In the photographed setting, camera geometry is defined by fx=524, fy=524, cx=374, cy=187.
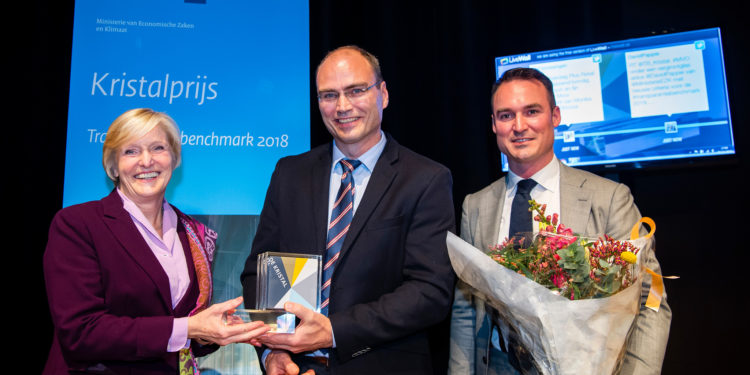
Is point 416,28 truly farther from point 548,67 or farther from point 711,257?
point 711,257

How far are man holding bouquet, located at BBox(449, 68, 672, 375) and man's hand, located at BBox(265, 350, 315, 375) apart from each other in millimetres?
633

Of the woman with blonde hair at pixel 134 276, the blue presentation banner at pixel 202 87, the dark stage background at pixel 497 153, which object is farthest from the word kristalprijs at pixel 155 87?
the woman with blonde hair at pixel 134 276

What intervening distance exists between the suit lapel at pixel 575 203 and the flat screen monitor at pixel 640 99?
4.29ft

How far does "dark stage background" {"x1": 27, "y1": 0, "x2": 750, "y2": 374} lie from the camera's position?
3.31 m

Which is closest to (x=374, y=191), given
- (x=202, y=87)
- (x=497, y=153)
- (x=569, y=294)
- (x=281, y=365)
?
(x=281, y=365)

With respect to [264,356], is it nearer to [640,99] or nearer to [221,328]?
[221,328]

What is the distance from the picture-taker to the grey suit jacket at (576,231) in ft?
5.32

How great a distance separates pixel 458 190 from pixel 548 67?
1.07 m

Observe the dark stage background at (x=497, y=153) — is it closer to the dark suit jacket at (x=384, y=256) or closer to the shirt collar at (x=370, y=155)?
the shirt collar at (x=370, y=155)

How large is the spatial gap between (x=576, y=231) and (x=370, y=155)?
0.79m

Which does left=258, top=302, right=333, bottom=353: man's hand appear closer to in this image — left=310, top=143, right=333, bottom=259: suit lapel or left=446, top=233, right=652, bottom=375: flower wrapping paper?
left=310, top=143, right=333, bottom=259: suit lapel

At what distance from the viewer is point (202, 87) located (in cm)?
320

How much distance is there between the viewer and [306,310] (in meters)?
1.56

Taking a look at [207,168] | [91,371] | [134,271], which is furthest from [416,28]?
[91,371]
